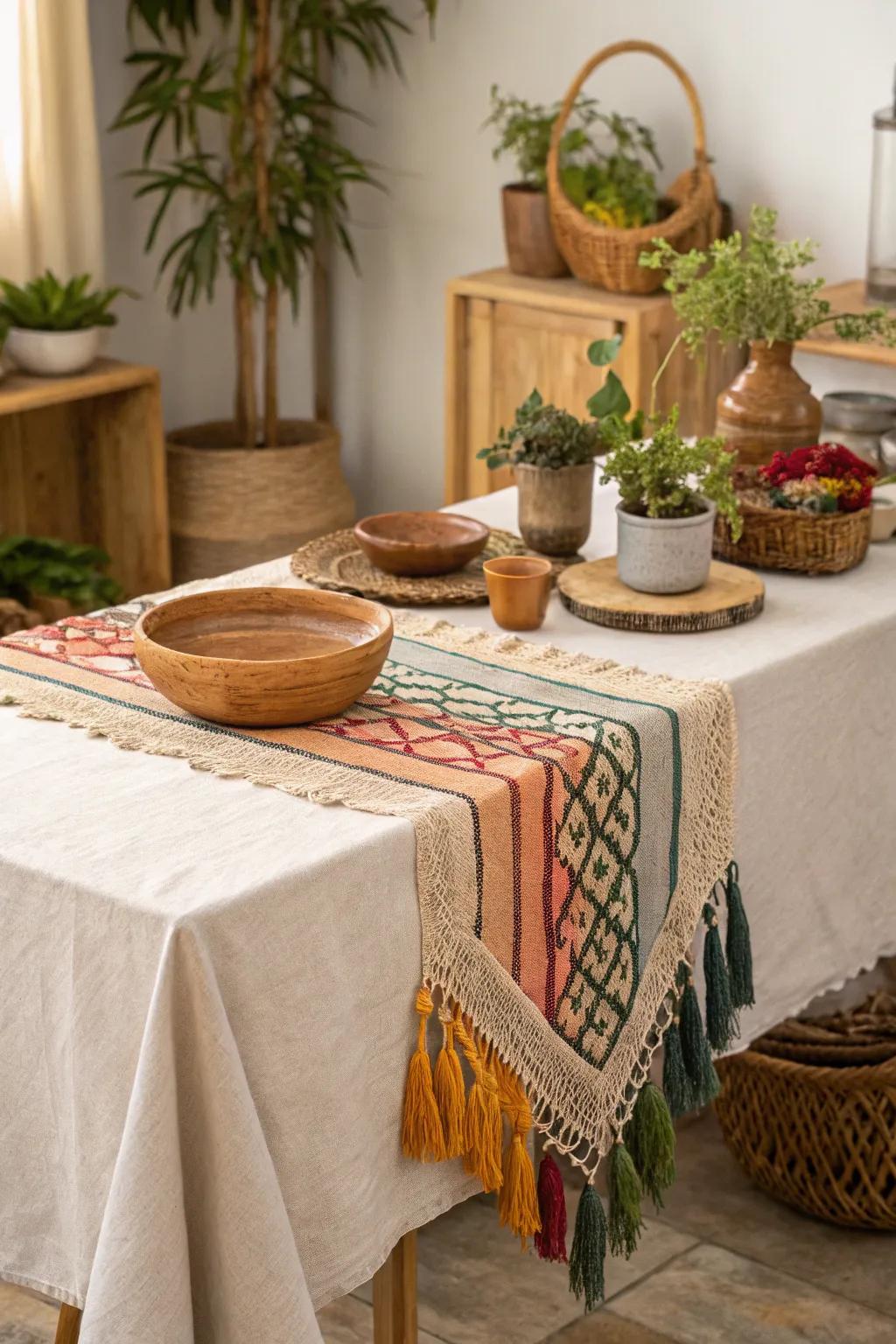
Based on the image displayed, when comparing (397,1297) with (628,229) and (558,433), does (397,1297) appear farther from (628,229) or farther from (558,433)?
(628,229)

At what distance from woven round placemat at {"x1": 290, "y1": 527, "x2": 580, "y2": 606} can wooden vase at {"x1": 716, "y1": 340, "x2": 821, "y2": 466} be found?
33 cm

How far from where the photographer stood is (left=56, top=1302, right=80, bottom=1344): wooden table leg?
6.32 feet

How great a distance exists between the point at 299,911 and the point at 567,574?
869mm

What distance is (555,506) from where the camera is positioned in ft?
7.56

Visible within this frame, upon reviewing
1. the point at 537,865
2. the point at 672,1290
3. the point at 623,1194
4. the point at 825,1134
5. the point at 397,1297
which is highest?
the point at 537,865

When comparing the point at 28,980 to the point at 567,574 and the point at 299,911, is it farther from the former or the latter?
the point at 567,574

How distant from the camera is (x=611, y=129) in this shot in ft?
12.9

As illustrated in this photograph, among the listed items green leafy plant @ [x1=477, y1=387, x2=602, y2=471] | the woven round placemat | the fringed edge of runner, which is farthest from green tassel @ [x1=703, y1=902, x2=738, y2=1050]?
green leafy plant @ [x1=477, y1=387, x2=602, y2=471]

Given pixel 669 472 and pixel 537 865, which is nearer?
pixel 537 865

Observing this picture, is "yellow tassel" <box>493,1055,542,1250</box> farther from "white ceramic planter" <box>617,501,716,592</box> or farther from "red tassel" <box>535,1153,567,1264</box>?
"white ceramic planter" <box>617,501,716,592</box>

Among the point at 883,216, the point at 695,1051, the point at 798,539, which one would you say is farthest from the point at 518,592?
the point at 883,216

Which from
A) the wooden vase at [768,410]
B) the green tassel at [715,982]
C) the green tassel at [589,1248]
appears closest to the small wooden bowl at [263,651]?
the green tassel at [715,982]

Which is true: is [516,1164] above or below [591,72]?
below

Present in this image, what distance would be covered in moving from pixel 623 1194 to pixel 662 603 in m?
0.72
